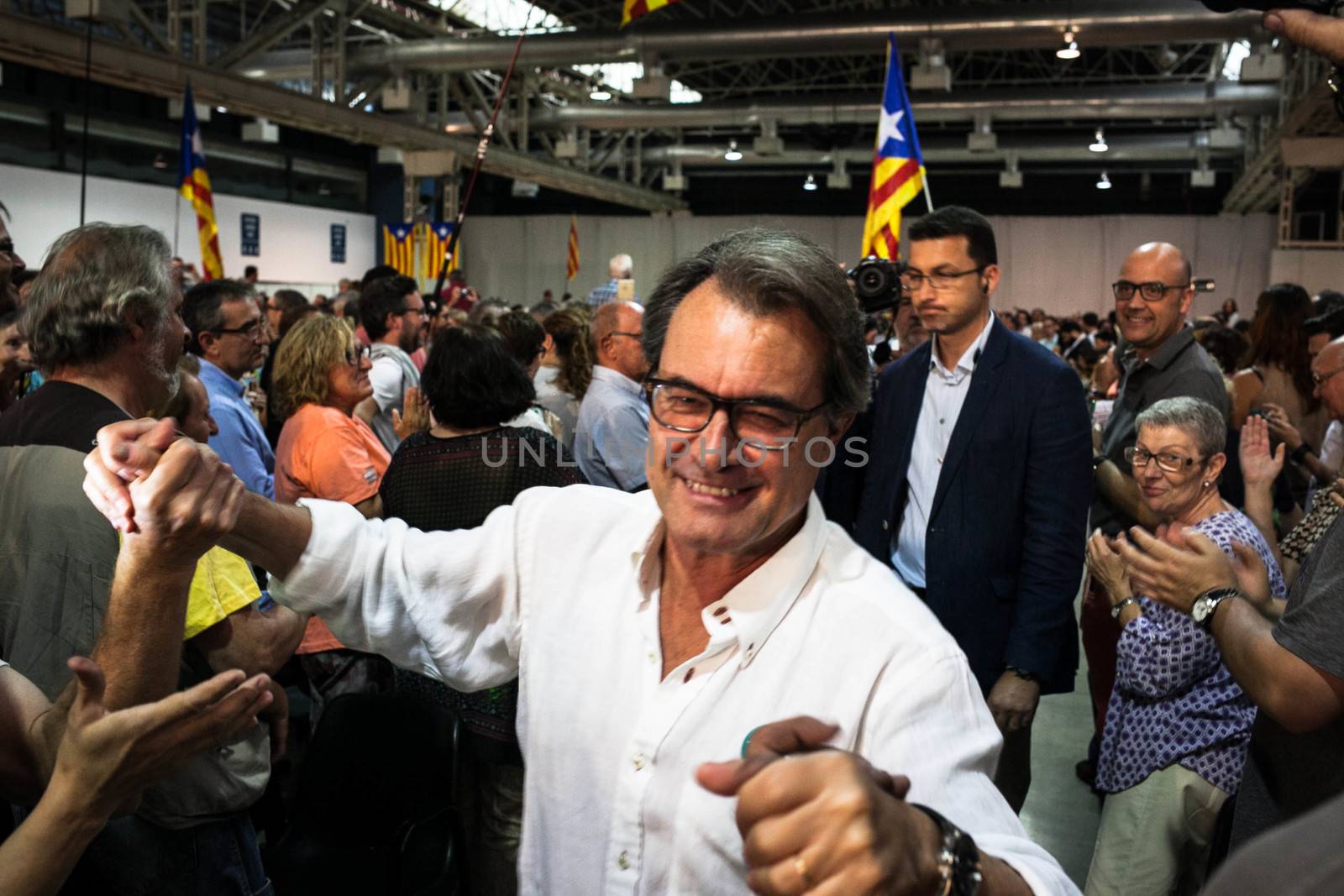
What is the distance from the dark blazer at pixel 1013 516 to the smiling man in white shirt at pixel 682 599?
137cm

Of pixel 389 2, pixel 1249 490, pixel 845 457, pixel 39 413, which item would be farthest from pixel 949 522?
pixel 389 2

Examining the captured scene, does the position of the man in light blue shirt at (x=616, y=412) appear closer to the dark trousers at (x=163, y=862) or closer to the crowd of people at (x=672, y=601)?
the crowd of people at (x=672, y=601)

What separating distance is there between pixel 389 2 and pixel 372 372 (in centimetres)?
863

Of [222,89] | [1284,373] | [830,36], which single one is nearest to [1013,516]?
[1284,373]

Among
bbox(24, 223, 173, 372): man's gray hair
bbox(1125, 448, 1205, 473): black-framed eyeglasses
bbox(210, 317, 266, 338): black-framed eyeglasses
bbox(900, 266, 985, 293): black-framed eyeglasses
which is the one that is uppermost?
bbox(900, 266, 985, 293): black-framed eyeglasses

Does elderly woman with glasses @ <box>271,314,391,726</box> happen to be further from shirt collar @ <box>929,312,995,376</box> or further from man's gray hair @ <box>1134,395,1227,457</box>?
man's gray hair @ <box>1134,395,1227,457</box>

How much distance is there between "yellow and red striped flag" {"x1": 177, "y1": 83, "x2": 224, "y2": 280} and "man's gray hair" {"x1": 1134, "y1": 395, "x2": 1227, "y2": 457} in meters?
6.00

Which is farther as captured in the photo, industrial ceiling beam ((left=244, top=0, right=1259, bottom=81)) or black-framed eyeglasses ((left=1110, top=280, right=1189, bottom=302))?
industrial ceiling beam ((left=244, top=0, right=1259, bottom=81))

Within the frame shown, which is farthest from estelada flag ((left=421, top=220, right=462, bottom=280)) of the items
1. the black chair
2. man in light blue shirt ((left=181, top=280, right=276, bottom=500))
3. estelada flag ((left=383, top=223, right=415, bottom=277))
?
the black chair

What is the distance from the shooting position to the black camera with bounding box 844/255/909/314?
10.3ft

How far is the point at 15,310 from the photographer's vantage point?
116 inches

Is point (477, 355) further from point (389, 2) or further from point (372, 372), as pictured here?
point (389, 2)

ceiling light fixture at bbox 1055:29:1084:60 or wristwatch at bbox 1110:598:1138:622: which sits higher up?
ceiling light fixture at bbox 1055:29:1084:60

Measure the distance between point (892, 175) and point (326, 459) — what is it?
9.28 feet
